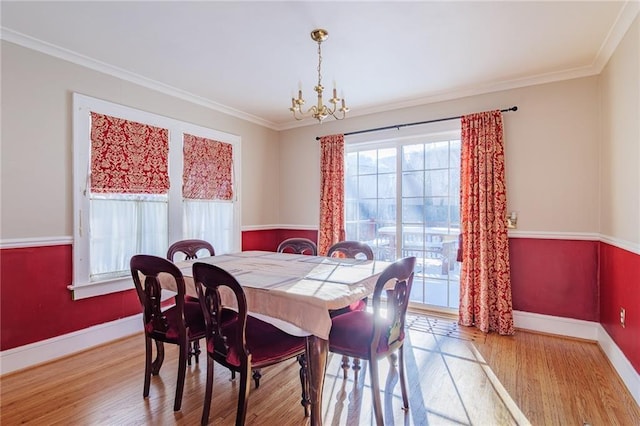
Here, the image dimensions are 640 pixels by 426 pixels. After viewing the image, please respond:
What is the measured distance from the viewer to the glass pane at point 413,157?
157 inches

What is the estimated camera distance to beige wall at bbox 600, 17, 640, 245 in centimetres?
217

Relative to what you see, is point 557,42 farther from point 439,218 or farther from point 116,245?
point 116,245

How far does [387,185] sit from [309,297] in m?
2.86

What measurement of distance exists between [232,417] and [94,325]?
1.91 metres

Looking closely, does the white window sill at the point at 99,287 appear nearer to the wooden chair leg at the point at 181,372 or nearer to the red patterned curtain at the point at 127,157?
the red patterned curtain at the point at 127,157

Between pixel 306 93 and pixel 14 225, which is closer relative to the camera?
pixel 14 225

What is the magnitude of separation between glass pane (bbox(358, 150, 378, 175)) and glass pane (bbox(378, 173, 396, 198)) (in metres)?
0.16

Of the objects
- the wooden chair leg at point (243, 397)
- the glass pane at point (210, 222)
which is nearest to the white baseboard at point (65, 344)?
the glass pane at point (210, 222)

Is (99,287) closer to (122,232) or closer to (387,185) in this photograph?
(122,232)

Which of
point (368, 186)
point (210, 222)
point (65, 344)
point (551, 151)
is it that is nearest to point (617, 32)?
point (551, 151)

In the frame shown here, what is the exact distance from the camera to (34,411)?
2039mm

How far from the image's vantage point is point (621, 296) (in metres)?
2.45

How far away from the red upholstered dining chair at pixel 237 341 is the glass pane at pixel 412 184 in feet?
8.79

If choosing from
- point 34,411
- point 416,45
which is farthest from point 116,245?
point 416,45
